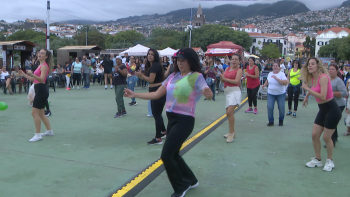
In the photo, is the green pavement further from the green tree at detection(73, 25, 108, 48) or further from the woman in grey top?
the green tree at detection(73, 25, 108, 48)

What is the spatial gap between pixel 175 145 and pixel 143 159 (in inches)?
65.9

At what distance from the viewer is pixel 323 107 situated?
14.6 ft

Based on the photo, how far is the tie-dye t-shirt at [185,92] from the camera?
3340mm

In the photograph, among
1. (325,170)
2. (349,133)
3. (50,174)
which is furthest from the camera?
(349,133)

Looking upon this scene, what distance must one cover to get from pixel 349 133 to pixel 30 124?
7510 mm

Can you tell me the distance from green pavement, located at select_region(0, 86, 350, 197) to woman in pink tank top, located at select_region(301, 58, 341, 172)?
0.86ft

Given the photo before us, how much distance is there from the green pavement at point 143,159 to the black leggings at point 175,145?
278 millimetres

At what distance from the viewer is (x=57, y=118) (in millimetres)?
7984

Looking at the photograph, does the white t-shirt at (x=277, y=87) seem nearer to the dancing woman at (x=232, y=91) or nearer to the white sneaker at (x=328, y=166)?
the dancing woman at (x=232, y=91)

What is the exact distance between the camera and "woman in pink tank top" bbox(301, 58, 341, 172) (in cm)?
432

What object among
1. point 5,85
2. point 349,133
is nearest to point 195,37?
point 5,85

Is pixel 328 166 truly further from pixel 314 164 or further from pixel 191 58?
pixel 191 58

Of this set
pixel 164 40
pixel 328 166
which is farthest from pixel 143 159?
pixel 164 40

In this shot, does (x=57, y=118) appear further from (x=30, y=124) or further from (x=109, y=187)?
(x=109, y=187)
